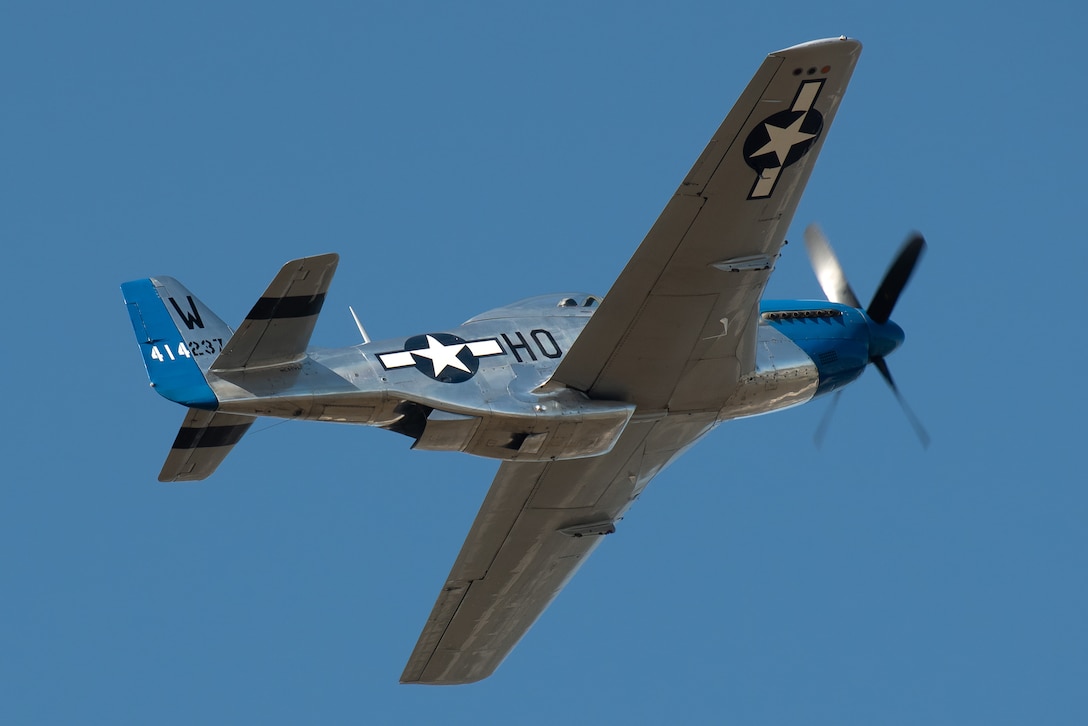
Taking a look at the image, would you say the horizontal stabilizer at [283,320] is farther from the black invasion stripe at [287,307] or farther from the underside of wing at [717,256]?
the underside of wing at [717,256]

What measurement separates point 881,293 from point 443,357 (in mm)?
7510

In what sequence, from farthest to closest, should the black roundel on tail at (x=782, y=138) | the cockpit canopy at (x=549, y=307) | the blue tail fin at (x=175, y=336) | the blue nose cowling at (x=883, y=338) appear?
the blue nose cowling at (x=883, y=338) < the cockpit canopy at (x=549, y=307) < the blue tail fin at (x=175, y=336) < the black roundel on tail at (x=782, y=138)

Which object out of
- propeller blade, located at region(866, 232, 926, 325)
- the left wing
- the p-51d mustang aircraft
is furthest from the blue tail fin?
propeller blade, located at region(866, 232, 926, 325)

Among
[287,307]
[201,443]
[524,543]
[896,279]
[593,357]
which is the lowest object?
[524,543]

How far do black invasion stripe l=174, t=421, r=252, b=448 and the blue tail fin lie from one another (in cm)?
114

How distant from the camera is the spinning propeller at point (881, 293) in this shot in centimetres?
2384

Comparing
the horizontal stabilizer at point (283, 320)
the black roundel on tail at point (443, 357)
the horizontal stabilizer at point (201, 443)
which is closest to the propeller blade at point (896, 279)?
the black roundel on tail at point (443, 357)

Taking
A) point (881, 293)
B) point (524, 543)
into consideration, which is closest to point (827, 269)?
point (881, 293)

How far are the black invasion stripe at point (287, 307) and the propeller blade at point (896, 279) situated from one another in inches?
369

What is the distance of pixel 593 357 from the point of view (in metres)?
20.3

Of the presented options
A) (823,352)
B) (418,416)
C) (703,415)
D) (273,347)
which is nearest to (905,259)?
(823,352)

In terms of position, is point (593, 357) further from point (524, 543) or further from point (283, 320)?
point (524, 543)

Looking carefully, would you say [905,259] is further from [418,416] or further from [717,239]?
[418,416]

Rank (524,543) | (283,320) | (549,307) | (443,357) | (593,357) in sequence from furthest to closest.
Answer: (524,543), (549,307), (593,357), (443,357), (283,320)
